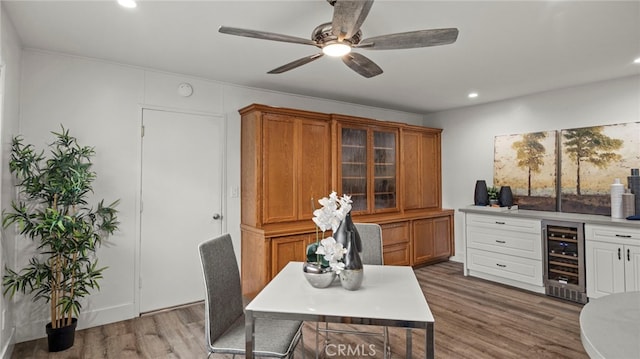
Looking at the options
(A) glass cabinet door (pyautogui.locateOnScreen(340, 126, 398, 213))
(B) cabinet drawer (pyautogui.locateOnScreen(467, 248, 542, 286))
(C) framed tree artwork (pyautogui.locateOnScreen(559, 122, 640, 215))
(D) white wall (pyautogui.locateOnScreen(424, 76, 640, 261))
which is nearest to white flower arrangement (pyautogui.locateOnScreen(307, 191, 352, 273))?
(A) glass cabinet door (pyautogui.locateOnScreen(340, 126, 398, 213))

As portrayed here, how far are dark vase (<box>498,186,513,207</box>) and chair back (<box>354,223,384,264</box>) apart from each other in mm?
2858

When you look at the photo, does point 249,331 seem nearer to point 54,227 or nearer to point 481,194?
point 54,227

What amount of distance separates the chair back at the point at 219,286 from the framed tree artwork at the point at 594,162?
4.22 m

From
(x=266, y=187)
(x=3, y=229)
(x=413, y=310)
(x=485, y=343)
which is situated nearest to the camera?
(x=413, y=310)

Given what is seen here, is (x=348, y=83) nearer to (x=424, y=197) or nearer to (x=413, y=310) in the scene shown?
(x=424, y=197)

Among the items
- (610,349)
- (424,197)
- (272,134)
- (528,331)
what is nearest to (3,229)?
(272,134)

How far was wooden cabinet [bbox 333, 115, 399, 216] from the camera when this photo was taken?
14.5ft

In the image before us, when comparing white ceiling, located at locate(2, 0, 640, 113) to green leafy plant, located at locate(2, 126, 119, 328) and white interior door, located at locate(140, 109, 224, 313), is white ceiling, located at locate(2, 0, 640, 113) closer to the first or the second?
white interior door, located at locate(140, 109, 224, 313)

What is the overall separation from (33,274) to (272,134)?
2.42 meters

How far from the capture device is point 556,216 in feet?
12.6

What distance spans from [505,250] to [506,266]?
203mm

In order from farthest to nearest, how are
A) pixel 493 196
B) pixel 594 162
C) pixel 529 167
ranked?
pixel 493 196, pixel 529 167, pixel 594 162

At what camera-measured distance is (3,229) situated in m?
2.36

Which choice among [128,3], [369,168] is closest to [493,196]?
[369,168]
